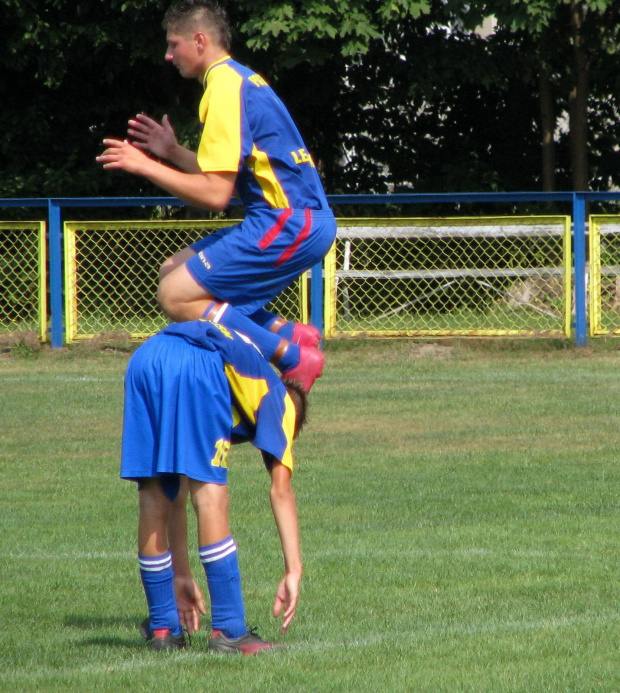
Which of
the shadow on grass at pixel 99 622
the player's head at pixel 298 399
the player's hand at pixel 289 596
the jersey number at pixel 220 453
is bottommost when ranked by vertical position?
the shadow on grass at pixel 99 622

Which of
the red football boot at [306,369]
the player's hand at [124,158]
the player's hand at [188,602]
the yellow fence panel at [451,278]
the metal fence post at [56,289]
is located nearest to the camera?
the player's hand at [124,158]

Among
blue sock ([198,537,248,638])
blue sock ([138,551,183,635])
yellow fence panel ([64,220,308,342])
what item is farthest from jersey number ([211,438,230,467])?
yellow fence panel ([64,220,308,342])

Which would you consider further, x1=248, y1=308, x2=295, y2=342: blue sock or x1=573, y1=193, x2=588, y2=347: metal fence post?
x1=573, y1=193, x2=588, y2=347: metal fence post

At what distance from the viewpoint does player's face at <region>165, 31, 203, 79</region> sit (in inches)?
192

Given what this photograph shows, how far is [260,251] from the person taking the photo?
494 cm

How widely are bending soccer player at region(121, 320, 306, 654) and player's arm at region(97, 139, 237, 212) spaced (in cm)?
55

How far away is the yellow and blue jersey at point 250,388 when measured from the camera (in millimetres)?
4277

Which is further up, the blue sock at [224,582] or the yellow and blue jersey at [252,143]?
the yellow and blue jersey at [252,143]

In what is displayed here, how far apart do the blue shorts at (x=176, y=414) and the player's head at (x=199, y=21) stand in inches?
50.7

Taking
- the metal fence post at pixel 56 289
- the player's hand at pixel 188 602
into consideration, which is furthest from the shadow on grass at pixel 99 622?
the metal fence post at pixel 56 289

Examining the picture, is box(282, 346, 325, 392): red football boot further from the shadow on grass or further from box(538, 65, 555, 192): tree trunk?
box(538, 65, 555, 192): tree trunk

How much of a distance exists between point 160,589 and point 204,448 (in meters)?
0.55

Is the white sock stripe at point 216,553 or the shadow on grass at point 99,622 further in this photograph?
the shadow on grass at point 99,622

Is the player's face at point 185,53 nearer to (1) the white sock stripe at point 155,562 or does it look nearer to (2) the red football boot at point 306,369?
(2) the red football boot at point 306,369
